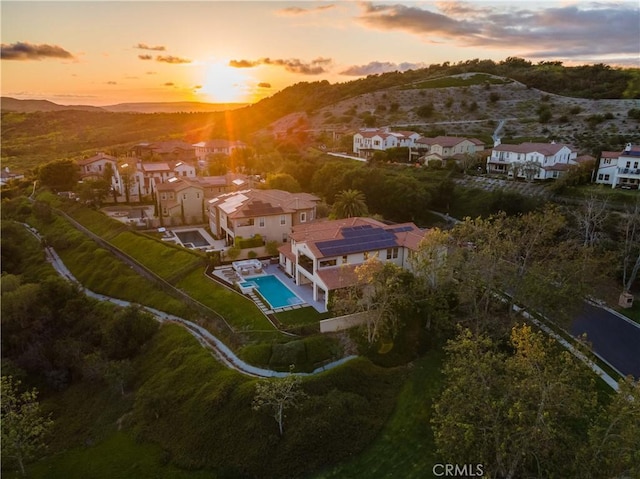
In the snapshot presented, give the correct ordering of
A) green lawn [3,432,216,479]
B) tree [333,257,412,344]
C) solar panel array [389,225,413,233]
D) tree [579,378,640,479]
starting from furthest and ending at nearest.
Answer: solar panel array [389,225,413,233] → tree [333,257,412,344] → green lawn [3,432,216,479] → tree [579,378,640,479]

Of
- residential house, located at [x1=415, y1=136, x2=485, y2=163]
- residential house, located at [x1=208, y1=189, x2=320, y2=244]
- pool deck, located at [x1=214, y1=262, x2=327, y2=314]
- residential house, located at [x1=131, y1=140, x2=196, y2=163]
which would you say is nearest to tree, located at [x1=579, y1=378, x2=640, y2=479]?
pool deck, located at [x1=214, y1=262, x2=327, y2=314]

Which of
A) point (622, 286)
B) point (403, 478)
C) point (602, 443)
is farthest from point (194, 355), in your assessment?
point (622, 286)

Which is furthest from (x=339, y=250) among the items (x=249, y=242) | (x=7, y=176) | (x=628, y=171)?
(x=7, y=176)

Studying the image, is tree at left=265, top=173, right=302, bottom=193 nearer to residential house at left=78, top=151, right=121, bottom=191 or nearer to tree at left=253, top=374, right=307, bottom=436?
residential house at left=78, top=151, right=121, bottom=191

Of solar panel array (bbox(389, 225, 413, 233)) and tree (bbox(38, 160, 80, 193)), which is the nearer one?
solar panel array (bbox(389, 225, 413, 233))

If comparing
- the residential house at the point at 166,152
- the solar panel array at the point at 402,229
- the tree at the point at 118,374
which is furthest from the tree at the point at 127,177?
the solar panel array at the point at 402,229

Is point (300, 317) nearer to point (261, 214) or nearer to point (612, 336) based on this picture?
point (261, 214)
